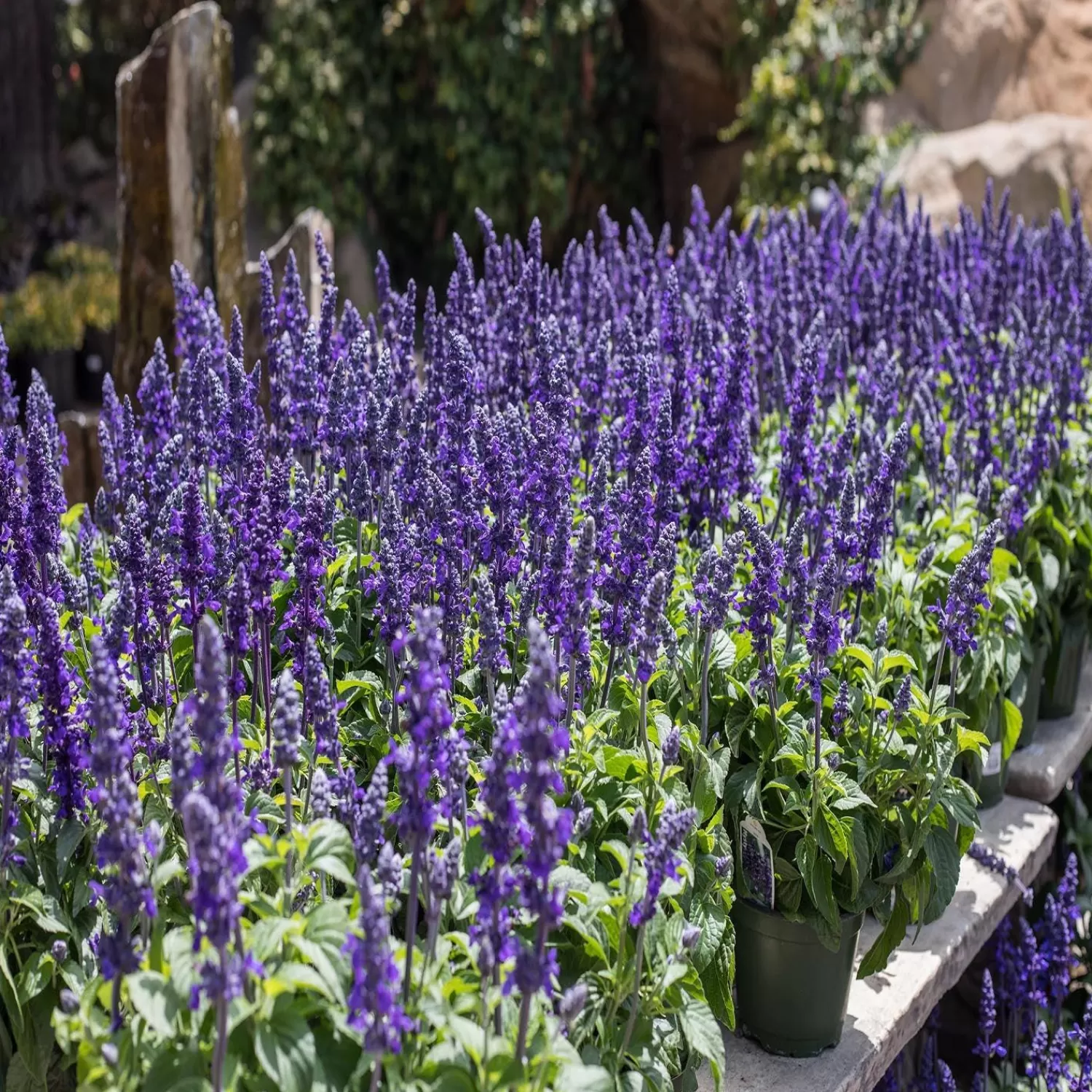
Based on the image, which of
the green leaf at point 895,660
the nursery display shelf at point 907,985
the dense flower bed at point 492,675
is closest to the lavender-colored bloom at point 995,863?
the nursery display shelf at point 907,985

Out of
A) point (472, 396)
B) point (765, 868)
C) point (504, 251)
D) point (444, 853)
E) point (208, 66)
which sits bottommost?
point (765, 868)

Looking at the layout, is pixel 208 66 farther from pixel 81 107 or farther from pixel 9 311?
pixel 81 107

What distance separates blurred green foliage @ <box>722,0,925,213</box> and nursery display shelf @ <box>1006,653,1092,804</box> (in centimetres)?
719

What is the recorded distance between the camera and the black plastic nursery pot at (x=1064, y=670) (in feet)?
16.2

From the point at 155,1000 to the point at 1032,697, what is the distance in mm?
3709

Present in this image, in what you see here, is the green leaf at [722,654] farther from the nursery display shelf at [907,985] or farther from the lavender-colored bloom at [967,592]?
the nursery display shelf at [907,985]

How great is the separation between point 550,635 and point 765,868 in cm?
74

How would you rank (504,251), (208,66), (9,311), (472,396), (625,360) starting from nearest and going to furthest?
(472,396)
(625,360)
(504,251)
(208,66)
(9,311)

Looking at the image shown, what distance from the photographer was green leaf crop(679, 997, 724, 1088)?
241cm

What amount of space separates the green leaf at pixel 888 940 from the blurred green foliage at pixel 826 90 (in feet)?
29.5

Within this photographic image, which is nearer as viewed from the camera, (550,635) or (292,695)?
(292,695)

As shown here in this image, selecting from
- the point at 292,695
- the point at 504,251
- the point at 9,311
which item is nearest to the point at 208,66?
the point at 504,251

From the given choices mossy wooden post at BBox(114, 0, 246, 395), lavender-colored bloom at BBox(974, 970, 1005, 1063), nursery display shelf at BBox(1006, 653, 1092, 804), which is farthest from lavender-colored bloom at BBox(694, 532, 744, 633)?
Answer: mossy wooden post at BBox(114, 0, 246, 395)

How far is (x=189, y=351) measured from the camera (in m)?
3.94
